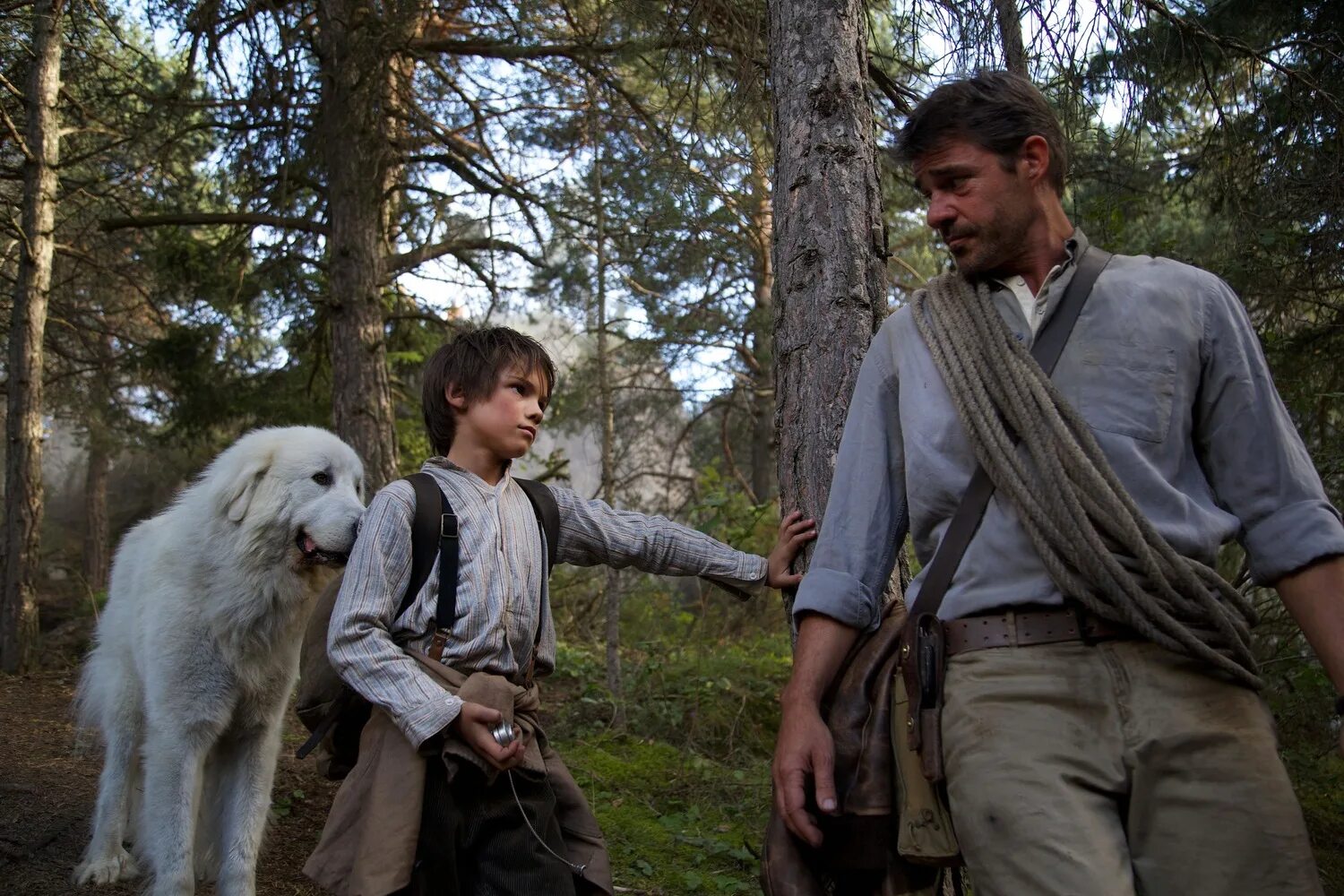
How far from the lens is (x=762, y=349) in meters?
12.8

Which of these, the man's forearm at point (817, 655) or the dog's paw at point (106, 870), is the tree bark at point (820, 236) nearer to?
the man's forearm at point (817, 655)

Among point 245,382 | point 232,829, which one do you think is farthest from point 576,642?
point 232,829

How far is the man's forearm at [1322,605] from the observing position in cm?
186

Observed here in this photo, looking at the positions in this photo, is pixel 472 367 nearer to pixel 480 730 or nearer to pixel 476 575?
pixel 476 575

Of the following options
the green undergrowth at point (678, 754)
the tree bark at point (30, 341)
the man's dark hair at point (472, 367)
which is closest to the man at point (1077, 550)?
the man's dark hair at point (472, 367)

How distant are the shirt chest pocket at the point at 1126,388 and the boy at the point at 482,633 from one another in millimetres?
1054

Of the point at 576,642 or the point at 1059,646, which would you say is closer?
the point at 1059,646

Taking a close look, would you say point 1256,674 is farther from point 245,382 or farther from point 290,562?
point 245,382

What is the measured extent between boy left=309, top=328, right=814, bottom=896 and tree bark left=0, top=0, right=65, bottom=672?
25.7 feet

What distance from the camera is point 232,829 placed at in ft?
13.4

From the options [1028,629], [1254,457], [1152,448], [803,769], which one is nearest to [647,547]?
[803,769]

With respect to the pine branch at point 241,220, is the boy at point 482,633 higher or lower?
lower

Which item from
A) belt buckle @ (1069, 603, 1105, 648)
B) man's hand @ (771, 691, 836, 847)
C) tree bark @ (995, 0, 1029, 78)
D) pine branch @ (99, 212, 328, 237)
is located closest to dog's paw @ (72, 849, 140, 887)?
man's hand @ (771, 691, 836, 847)

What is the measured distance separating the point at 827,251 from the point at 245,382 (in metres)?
9.58
